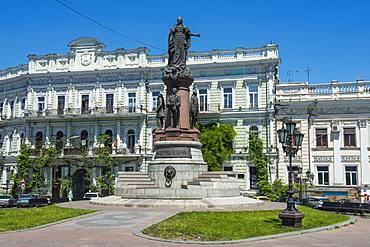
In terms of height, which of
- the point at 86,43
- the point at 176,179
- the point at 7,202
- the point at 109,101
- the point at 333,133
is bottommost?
the point at 7,202

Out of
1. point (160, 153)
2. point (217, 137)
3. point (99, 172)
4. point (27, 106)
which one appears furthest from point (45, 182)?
point (160, 153)

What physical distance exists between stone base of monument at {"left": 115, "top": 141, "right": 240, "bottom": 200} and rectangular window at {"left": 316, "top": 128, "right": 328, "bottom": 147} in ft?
82.0

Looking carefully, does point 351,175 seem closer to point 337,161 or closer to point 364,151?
point 337,161

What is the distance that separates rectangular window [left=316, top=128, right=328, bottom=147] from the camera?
4531 cm

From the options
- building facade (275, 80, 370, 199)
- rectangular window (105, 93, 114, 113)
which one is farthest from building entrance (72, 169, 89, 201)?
building facade (275, 80, 370, 199)

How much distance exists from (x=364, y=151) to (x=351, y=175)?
107 inches

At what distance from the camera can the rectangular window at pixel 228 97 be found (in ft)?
159

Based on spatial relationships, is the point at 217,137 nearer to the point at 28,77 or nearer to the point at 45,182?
the point at 45,182

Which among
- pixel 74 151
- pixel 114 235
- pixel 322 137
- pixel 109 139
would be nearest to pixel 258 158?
pixel 322 137

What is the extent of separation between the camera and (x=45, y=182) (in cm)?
5031

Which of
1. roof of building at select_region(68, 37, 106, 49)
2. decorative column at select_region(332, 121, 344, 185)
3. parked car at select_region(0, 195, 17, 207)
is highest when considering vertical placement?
roof of building at select_region(68, 37, 106, 49)

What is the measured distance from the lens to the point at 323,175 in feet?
147

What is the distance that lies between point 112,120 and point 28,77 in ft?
40.2

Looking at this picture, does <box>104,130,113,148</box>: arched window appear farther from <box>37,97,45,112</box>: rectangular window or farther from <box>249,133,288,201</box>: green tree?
<box>249,133,288,201</box>: green tree
